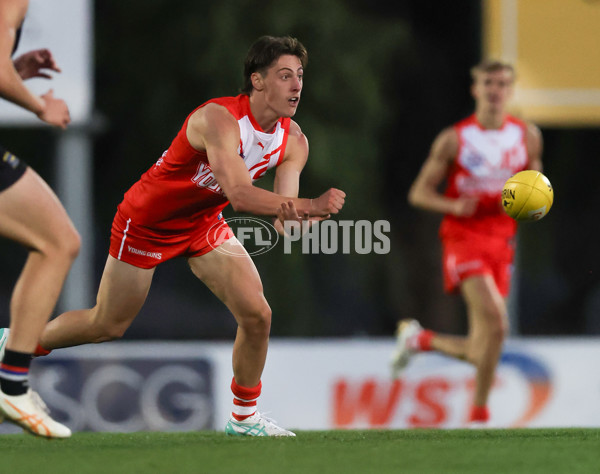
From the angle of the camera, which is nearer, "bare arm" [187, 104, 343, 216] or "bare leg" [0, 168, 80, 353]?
"bare leg" [0, 168, 80, 353]

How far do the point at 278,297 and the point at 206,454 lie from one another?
10.9 metres

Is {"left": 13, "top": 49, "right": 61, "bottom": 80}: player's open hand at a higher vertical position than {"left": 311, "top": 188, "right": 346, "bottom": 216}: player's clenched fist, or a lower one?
higher

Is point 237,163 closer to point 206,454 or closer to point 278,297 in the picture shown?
point 206,454

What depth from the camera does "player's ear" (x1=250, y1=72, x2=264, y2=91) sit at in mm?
6324

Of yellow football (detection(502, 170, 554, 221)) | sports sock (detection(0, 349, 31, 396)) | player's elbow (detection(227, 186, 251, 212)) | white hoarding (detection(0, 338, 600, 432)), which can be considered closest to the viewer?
sports sock (detection(0, 349, 31, 396))

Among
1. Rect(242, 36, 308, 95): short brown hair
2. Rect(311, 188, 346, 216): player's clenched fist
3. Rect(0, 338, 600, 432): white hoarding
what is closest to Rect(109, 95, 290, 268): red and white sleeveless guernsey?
Rect(242, 36, 308, 95): short brown hair

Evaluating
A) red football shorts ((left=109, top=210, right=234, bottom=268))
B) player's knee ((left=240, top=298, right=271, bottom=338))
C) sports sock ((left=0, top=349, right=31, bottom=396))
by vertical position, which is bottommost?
sports sock ((left=0, top=349, right=31, bottom=396))

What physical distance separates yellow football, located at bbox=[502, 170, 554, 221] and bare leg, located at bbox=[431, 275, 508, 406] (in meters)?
1.70

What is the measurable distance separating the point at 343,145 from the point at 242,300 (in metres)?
9.78

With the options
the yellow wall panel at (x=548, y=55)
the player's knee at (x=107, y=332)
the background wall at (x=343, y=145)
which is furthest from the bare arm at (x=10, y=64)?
the background wall at (x=343, y=145)

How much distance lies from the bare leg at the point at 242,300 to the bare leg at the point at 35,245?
3.92ft

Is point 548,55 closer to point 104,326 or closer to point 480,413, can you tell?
point 480,413

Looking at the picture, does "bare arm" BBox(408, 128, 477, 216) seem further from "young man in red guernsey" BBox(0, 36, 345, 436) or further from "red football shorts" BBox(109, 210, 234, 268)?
"red football shorts" BBox(109, 210, 234, 268)

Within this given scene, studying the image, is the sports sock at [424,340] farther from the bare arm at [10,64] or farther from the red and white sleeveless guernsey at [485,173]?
the bare arm at [10,64]
